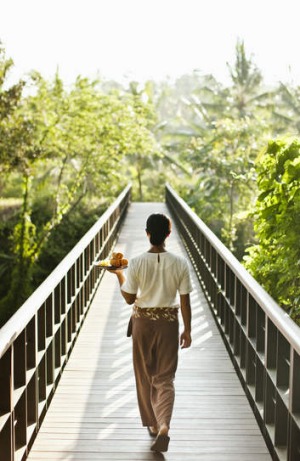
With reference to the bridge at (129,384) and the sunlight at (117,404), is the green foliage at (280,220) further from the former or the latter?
the sunlight at (117,404)

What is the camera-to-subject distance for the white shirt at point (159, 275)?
211 inches

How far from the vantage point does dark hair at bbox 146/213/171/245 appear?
17.4 ft

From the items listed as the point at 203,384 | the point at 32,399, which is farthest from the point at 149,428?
the point at 203,384

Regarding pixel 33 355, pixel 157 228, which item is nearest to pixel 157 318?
pixel 157 228

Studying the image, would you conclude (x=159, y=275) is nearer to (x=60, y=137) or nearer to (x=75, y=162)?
(x=60, y=137)

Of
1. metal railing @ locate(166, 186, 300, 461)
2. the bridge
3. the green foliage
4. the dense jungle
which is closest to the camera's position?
metal railing @ locate(166, 186, 300, 461)

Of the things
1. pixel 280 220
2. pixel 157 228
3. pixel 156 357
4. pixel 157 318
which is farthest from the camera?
pixel 280 220

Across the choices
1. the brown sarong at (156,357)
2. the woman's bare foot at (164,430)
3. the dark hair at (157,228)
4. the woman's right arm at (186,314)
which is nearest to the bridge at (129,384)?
the woman's bare foot at (164,430)

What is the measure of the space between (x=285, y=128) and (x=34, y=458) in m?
44.0

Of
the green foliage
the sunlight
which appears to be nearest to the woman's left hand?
the sunlight

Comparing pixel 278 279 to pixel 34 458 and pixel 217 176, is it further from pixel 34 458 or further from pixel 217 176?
pixel 217 176

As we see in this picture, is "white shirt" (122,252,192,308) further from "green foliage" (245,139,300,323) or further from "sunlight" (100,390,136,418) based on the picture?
"green foliage" (245,139,300,323)

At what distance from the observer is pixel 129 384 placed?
725 centimetres

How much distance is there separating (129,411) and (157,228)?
182cm
